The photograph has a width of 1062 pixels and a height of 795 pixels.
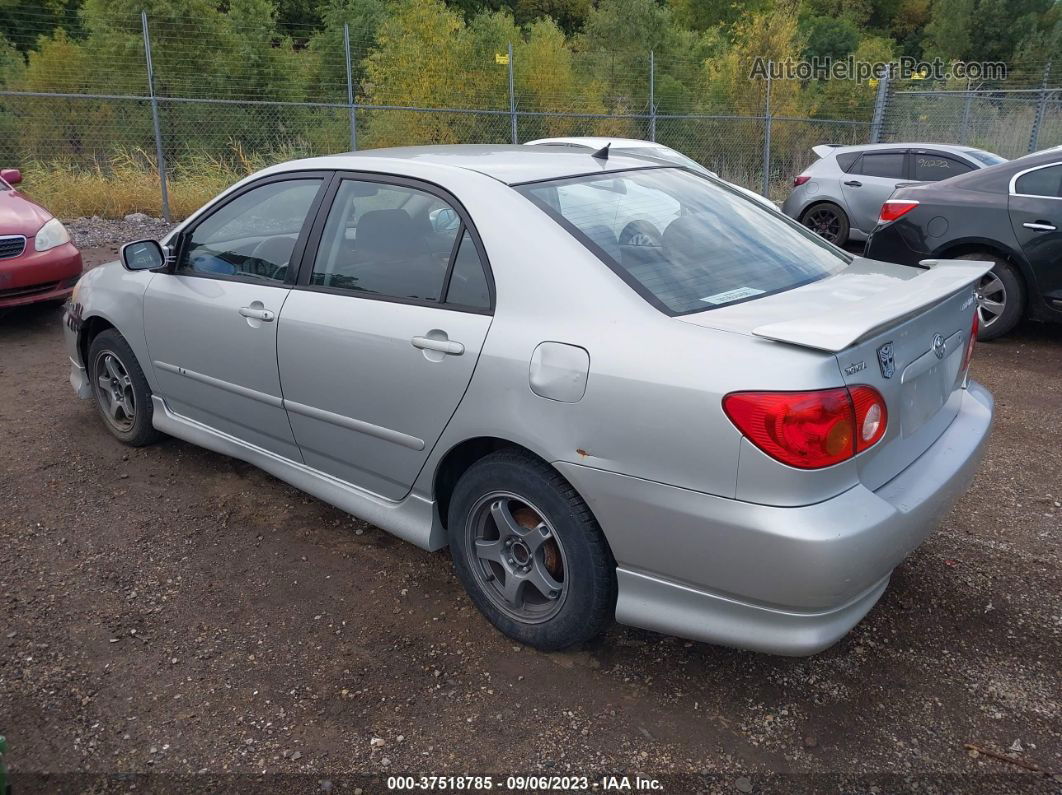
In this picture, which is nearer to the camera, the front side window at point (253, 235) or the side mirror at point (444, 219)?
the side mirror at point (444, 219)

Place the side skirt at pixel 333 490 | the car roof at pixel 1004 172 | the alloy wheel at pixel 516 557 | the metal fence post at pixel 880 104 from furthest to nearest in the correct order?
the metal fence post at pixel 880 104 → the car roof at pixel 1004 172 → the side skirt at pixel 333 490 → the alloy wheel at pixel 516 557

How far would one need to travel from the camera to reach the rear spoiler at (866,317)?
2.19 m

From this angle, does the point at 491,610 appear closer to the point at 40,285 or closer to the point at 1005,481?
the point at 1005,481

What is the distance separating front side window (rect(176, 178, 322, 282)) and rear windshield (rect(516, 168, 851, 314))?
3.74ft

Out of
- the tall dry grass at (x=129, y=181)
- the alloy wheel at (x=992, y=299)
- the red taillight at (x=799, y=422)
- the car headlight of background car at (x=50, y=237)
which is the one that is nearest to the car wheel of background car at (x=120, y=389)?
the car headlight of background car at (x=50, y=237)

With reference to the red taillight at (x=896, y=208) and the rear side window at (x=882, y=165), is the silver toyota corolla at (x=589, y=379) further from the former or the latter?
the rear side window at (x=882, y=165)

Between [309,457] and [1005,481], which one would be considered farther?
[1005,481]

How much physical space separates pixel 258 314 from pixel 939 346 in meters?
2.53

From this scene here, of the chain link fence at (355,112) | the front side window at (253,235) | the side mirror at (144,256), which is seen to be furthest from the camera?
the chain link fence at (355,112)

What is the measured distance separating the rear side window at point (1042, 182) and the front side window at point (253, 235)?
5362mm

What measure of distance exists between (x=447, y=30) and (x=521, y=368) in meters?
15.8

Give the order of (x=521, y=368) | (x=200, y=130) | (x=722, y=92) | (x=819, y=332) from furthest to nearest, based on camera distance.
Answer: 1. (x=722, y=92)
2. (x=200, y=130)
3. (x=521, y=368)
4. (x=819, y=332)

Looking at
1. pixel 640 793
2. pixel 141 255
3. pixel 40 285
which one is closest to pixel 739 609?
pixel 640 793

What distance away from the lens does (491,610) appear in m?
2.97
